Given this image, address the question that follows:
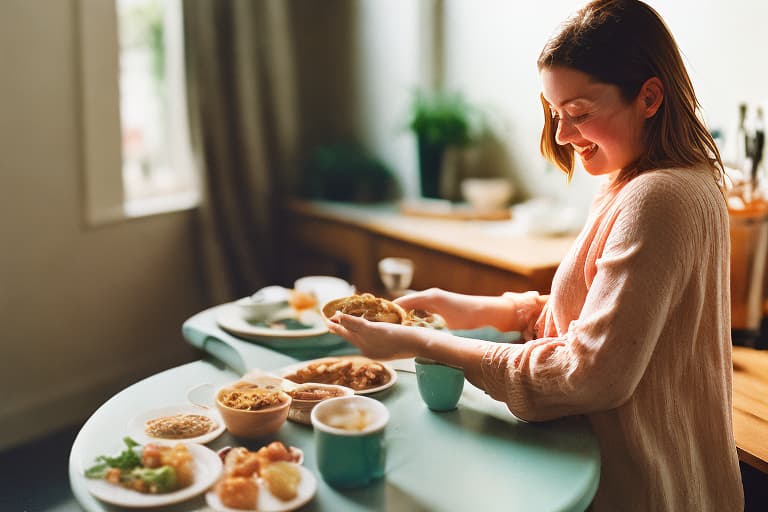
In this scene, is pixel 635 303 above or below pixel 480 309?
above

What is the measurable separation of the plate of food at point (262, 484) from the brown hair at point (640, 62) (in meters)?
0.71

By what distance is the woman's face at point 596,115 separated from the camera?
119 centimetres

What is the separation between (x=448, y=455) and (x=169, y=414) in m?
0.48

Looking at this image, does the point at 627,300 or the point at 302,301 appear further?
the point at 302,301

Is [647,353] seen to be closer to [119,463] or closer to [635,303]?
[635,303]

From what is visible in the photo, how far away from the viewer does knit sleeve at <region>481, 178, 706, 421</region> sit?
3.59 ft

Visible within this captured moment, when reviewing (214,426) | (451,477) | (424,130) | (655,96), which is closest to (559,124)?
(655,96)

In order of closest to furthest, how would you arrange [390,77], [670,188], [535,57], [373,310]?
1. [670,188]
2. [373,310]
3. [535,57]
4. [390,77]

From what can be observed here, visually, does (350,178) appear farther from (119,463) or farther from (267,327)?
(119,463)

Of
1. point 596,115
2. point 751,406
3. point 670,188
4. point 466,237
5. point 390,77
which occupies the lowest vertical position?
point 751,406

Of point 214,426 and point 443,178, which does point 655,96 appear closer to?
point 214,426

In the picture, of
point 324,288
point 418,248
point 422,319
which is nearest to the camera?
point 422,319

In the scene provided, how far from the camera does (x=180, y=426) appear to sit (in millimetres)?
1243

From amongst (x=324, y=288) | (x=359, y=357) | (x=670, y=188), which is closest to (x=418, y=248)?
(x=324, y=288)
